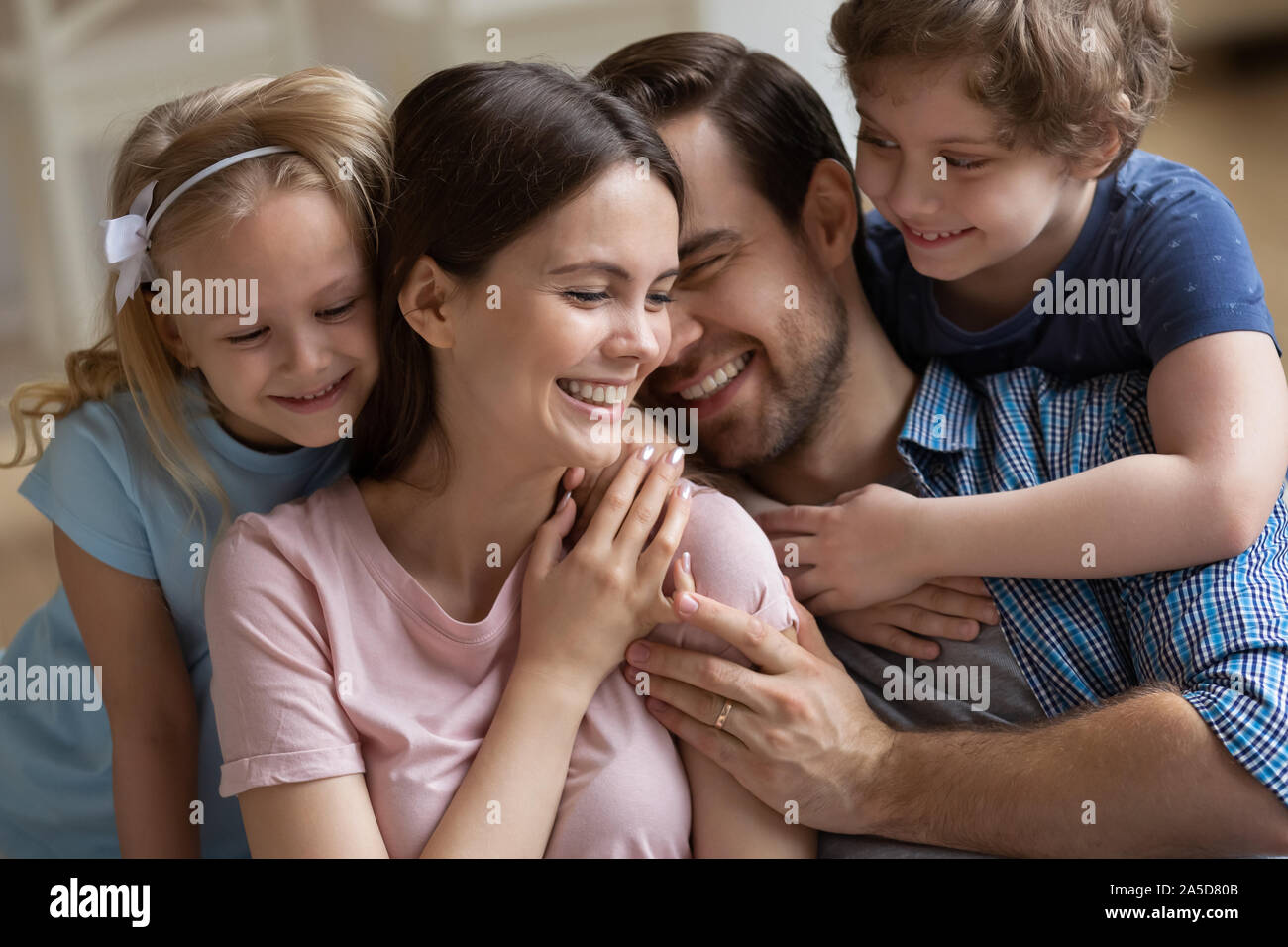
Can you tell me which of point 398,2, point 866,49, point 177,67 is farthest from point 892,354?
point 177,67

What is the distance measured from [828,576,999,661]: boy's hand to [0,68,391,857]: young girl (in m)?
0.86

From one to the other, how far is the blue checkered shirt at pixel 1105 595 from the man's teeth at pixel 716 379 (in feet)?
0.94

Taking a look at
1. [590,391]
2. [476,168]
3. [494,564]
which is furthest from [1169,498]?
[476,168]

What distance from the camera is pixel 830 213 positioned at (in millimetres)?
2051

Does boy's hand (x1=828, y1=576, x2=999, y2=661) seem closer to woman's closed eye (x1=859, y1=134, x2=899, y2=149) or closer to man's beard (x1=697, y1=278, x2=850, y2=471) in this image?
man's beard (x1=697, y1=278, x2=850, y2=471)

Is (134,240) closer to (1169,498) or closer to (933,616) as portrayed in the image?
(933,616)

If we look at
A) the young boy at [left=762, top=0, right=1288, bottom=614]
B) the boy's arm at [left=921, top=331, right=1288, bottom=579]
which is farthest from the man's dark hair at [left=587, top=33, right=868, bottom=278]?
the boy's arm at [left=921, top=331, right=1288, bottom=579]

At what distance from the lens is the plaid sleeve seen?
1.53 metres

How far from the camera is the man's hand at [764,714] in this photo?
1.54m

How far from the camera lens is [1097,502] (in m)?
1.69

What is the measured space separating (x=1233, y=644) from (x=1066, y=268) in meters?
0.67
